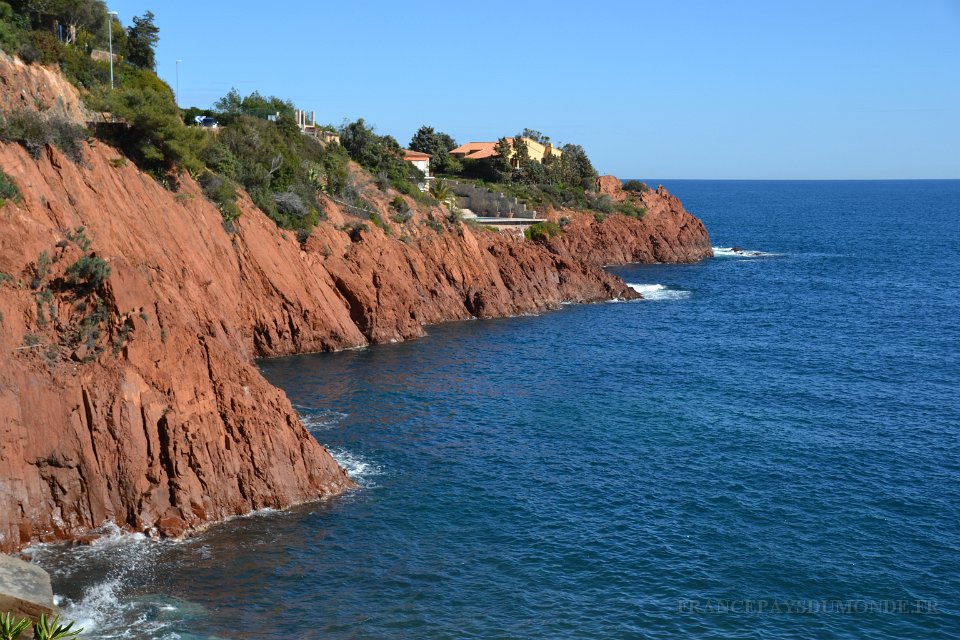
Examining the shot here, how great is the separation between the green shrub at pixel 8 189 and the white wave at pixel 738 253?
9103cm

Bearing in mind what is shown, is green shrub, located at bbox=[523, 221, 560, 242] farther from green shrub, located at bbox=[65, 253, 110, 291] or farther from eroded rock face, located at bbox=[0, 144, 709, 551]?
green shrub, located at bbox=[65, 253, 110, 291]

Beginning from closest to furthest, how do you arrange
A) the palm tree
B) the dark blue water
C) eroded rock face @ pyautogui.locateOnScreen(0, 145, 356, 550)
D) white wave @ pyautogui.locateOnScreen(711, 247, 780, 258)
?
1. the dark blue water
2. eroded rock face @ pyautogui.locateOnScreen(0, 145, 356, 550)
3. the palm tree
4. white wave @ pyautogui.locateOnScreen(711, 247, 780, 258)

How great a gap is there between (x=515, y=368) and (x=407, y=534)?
23.9 metres

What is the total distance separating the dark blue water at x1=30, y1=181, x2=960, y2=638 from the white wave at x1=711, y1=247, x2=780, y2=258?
50.6m

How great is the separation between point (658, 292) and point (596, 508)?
5352 centimetres

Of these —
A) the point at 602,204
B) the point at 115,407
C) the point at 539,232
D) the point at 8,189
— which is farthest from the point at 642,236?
the point at 115,407

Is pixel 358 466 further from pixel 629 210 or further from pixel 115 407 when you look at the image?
pixel 629 210

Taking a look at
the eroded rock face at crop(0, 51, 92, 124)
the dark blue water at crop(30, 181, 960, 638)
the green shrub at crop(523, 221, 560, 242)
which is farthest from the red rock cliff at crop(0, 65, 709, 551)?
the green shrub at crop(523, 221, 560, 242)

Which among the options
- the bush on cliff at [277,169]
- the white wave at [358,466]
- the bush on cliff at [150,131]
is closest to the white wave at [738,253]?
the bush on cliff at [277,169]

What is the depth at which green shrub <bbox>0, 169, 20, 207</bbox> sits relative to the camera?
33.3 m

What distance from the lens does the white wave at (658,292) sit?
268 ft

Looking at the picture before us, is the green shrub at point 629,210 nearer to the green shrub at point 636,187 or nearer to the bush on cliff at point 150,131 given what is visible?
the green shrub at point 636,187

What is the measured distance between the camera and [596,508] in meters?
33.2

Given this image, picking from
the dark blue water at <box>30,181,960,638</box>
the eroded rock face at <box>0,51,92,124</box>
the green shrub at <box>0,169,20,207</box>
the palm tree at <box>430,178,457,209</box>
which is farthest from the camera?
Answer: the palm tree at <box>430,178,457,209</box>
